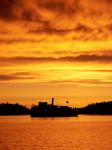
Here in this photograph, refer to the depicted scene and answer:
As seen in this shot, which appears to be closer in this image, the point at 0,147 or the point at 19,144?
the point at 0,147

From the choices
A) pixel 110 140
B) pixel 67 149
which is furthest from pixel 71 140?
pixel 67 149

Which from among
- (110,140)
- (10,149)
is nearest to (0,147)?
(10,149)

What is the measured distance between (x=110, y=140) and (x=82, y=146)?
13.2m

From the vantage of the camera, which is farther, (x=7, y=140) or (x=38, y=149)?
(x=7, y=140)

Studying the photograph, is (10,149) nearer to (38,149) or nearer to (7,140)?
(38,149)

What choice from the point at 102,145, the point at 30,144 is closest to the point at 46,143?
the point at 30,144

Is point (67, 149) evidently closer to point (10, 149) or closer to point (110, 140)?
point (10, 149)

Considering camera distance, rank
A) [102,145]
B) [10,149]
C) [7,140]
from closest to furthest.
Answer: [10,149] → [102,145] → [7,140]

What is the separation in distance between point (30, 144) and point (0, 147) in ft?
25.9

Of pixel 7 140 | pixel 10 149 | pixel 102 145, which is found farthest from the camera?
pixel 7 140

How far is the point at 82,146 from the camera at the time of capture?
8994cm

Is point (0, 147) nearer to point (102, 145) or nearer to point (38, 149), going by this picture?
point (38, 149)

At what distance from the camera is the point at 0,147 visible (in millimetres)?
87062

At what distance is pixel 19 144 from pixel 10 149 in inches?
358
